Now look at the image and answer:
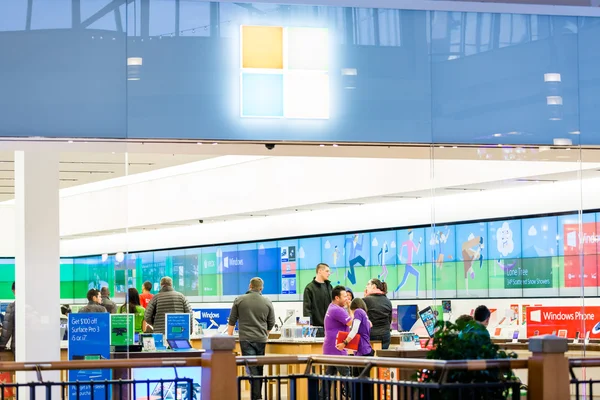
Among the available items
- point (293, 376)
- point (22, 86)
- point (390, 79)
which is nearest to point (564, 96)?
point (390, 79)

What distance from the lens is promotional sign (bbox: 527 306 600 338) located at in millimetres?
11266

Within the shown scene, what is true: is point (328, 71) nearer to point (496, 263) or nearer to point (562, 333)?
point (496, 263)

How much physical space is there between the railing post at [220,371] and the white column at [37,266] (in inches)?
170

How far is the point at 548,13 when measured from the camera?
34.9ft

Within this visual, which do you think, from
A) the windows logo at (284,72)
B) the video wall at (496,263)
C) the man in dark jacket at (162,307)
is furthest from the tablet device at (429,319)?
the man in dark jacket at (162,307)

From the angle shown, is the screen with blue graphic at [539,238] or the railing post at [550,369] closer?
the railing post at [550,369]

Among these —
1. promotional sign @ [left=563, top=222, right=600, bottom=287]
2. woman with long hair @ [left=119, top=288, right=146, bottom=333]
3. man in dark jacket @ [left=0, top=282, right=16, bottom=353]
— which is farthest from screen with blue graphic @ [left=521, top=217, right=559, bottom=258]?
man in dark jacket @ [left=0, top=282, right=16, bottom=353]

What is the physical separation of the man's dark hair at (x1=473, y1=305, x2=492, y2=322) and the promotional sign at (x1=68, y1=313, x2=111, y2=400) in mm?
3700

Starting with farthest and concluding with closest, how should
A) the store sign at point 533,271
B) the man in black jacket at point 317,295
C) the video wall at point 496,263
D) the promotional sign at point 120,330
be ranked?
1. the man in black jacket at point 317,295
2. the store sign at point 533,271
3. the promotional sign at point 120,330
4. the video wall at point 496,263

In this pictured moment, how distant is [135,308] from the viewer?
11.9 m

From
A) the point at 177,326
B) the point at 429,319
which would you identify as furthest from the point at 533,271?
the point at 177,326

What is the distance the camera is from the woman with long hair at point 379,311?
41.9 feet

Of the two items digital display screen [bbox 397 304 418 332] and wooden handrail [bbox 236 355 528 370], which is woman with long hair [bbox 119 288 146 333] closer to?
wooden handrail [bbox 236 355 528 370]

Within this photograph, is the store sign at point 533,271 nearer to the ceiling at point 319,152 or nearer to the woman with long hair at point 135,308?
the ceiling at point 319,152
